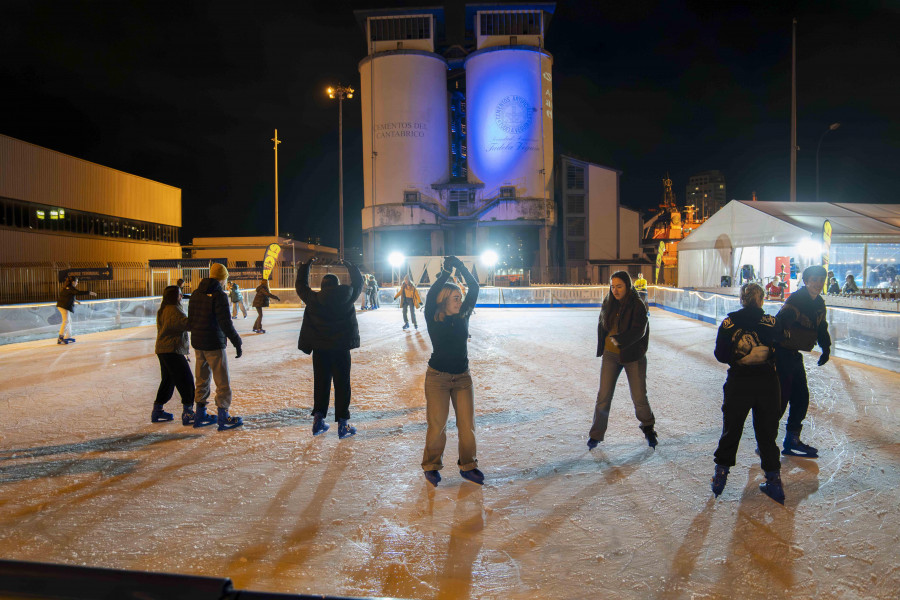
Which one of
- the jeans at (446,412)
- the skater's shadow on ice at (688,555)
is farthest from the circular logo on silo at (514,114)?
the skater's shadow on ice at (688,555)

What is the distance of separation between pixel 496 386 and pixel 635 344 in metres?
3.31

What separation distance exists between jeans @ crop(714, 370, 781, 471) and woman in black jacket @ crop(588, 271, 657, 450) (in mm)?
975

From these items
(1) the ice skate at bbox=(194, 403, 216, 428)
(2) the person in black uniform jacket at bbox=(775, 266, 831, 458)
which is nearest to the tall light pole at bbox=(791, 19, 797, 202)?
(2) the person in black uniform jacket at bbox=(775, 266, 831, 458)

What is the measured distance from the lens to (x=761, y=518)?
3.71 meters

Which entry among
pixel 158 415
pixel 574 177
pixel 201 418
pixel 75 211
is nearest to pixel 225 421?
pixel 201 418

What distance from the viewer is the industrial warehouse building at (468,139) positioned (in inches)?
1747

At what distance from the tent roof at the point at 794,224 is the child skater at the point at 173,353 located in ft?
63.2

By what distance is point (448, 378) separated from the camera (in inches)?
168

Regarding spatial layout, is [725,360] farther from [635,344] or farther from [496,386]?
[496,386]

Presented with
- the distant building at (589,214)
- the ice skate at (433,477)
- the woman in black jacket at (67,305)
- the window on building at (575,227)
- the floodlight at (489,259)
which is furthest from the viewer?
the window on building at (575,227)

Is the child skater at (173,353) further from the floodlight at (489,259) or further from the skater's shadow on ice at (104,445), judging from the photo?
the floodlight at (489,259)

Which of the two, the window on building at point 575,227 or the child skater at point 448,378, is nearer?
the child skater at point 448,378

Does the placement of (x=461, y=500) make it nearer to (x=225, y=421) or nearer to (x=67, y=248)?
(x=225, y=421)

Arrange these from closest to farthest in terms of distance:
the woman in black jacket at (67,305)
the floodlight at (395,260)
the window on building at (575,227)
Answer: the woman in black jacket at (67,305) → the floodlight at (395,260) → the window on building at (575,227)
